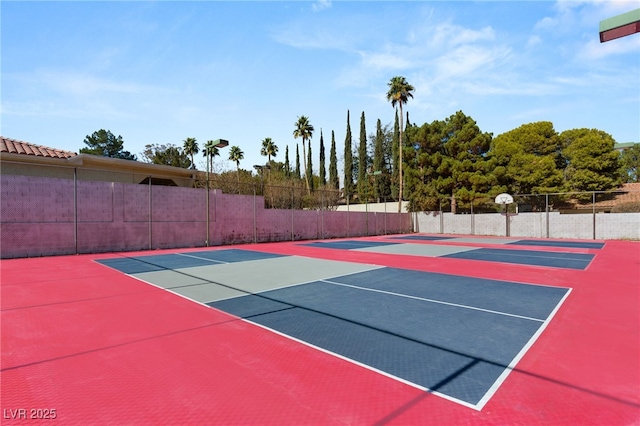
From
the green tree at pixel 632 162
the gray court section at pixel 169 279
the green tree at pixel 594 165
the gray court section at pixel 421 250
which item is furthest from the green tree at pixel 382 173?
the gray court section at pixel 169 279

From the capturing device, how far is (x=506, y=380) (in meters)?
3.22

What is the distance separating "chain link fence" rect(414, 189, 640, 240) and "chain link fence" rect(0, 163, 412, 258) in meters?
15.1

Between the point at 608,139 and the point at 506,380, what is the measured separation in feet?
151

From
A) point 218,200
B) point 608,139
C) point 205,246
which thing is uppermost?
point 608,139

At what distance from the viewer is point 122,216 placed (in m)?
15.8

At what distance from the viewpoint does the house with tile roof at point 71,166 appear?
16297 millimetres

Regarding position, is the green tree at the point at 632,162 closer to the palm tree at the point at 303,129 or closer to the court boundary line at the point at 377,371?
the palm tree at the point at 303,129

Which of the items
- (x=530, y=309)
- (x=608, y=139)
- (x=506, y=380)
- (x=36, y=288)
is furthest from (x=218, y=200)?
(x=608, y=139)

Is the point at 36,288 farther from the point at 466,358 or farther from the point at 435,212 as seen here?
the point at 435,212

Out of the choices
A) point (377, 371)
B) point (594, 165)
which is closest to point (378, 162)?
point (594, 165)

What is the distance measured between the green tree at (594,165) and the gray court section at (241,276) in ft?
122

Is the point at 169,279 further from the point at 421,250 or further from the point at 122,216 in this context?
the point at 421,250

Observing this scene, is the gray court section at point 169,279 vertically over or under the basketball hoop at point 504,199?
under

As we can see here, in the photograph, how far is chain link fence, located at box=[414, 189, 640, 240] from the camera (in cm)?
2511
